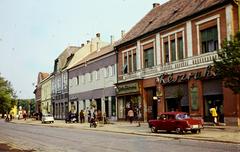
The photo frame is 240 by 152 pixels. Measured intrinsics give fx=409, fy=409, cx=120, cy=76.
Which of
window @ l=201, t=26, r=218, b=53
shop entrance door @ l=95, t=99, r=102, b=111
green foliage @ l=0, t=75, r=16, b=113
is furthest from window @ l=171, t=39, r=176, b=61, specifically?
green foliage @ l=0, t=75, r=16, b=113

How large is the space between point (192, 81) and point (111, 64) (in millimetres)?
17534

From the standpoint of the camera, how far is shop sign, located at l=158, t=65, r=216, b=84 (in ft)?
101

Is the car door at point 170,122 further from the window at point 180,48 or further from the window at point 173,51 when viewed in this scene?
the window at point 173,51

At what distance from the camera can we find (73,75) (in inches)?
2537

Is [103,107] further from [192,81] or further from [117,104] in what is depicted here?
[192,81]

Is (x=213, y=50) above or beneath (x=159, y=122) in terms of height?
above

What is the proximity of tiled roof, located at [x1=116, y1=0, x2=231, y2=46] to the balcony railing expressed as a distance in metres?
3.64

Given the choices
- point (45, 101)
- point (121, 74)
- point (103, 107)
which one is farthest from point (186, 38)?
point (45, 101)

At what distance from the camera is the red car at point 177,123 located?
2627cm

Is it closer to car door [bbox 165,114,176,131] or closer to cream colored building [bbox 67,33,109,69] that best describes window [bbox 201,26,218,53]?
car door [bbox 165,114,176,131]

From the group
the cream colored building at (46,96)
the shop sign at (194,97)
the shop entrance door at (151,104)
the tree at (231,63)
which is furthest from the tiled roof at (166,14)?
the cream colored building at (46,96)

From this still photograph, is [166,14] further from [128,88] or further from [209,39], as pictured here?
[209,39]

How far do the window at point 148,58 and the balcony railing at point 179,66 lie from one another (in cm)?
53

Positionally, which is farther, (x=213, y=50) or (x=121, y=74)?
(x=121, y=74)
